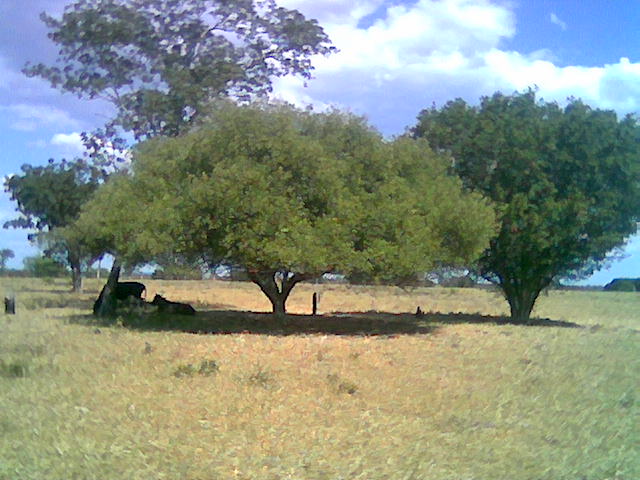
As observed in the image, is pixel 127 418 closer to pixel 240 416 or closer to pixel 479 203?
pixel 240 416

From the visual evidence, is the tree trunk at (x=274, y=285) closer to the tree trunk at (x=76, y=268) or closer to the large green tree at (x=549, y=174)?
the large green tree at (x=549, y=174)

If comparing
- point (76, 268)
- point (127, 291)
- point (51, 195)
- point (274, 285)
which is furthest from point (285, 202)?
point (76, 268)

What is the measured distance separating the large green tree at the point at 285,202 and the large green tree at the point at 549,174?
255 inches

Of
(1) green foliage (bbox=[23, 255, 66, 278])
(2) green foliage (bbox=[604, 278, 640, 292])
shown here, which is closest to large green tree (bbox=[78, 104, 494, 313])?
(1) green foliage (bbox=[23, 255, 66, 278])

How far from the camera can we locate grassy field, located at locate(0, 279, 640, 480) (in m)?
8.65

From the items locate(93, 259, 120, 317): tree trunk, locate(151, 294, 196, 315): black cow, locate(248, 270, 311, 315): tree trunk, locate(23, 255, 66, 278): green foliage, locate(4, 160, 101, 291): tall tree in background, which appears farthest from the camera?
locate(23, 255, 66, 278): green foliage

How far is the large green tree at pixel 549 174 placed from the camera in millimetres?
29469

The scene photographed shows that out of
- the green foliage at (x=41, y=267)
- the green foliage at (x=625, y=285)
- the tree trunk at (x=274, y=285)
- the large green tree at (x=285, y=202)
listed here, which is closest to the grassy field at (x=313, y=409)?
the large green tree at (x=285, y=202)

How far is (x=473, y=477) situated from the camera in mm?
8297

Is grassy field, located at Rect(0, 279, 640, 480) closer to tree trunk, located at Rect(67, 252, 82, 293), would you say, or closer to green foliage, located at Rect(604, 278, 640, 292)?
tree trunk, located at Rect(67, 252, 82, 293)

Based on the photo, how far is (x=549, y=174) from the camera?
99.0ft

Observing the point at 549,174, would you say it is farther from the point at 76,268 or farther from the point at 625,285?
the point at 625,285

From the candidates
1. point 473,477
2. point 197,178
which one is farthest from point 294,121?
point 473,477

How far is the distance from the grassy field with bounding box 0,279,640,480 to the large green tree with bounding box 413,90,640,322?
921cm
